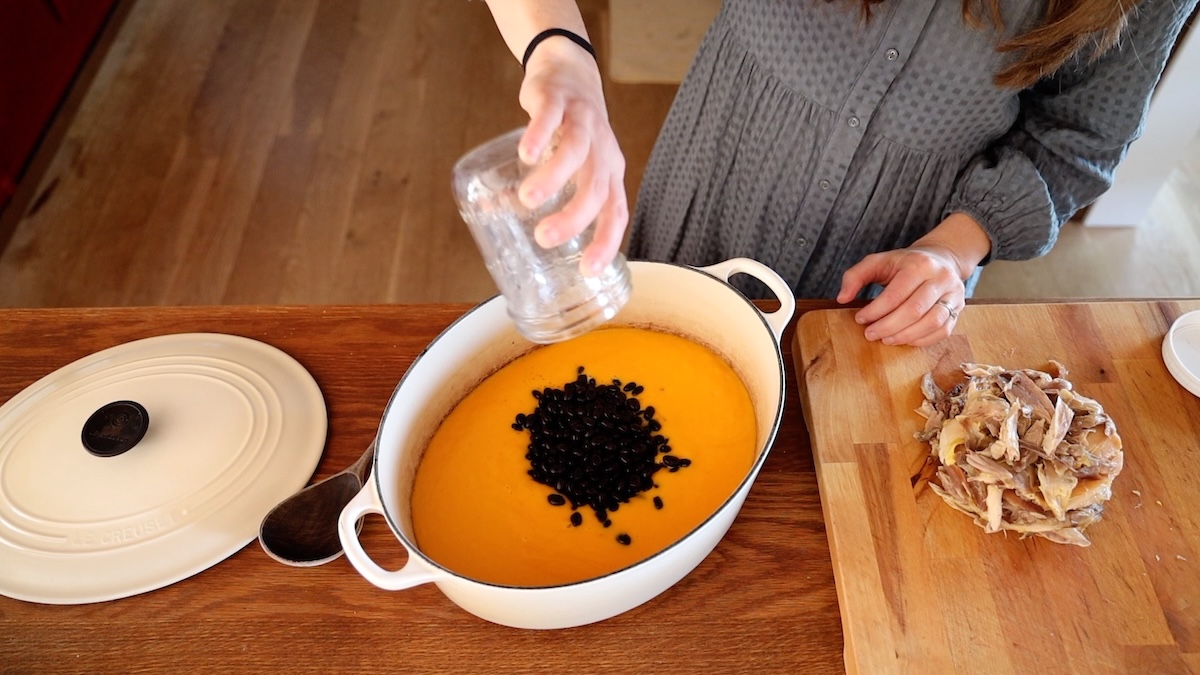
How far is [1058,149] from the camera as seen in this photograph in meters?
1.03

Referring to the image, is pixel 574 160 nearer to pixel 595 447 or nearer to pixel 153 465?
pixel 595 447

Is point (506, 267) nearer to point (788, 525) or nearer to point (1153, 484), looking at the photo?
point (788, 525)

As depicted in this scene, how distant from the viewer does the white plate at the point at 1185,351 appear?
3.06 ft

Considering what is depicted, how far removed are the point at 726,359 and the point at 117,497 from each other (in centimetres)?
73

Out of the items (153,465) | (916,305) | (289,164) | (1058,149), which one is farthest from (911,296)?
(289,164)

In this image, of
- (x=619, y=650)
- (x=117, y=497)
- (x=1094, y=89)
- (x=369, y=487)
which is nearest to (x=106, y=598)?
(x=117, y=497)

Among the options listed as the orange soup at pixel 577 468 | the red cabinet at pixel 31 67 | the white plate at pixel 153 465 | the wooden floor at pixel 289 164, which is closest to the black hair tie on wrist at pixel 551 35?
the orange soup at pixel 577 468

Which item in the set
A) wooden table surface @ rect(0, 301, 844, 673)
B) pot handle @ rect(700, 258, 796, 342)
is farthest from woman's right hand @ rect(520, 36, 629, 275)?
wooden table surface @ rect(0, 301, 844, 673)

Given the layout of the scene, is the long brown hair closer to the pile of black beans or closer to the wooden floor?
the pile of black beans

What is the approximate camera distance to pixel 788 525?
34.3 inches

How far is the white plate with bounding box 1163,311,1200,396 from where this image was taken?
0.93m

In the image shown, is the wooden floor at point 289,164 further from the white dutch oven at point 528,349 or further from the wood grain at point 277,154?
the white dutch oven at point 528,349

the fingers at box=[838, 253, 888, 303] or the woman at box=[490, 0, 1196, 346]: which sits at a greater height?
the woman at box=[490, 0, 1196, 346]

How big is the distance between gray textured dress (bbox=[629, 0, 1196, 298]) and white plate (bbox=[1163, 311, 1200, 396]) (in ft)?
0.61
